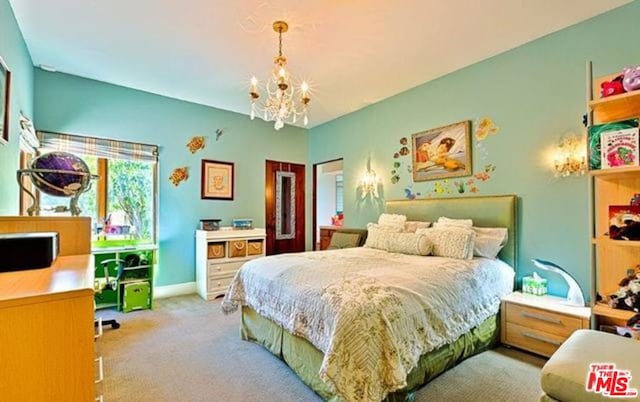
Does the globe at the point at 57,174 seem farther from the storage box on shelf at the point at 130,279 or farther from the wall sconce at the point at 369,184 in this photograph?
the wall sconce at the point at 369,184

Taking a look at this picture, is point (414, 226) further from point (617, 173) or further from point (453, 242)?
point (617, 173)

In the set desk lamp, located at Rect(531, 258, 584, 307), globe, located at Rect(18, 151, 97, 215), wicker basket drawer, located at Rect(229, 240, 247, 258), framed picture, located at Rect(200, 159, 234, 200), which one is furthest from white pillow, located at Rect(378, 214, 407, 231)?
globe, located at Rect(18, 151, 97, 215)

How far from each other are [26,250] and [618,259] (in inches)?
127

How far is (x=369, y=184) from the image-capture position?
4.72m

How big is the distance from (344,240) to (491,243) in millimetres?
2065

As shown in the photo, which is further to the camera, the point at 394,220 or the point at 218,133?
the point at 218,133

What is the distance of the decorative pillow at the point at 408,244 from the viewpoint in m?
3.06

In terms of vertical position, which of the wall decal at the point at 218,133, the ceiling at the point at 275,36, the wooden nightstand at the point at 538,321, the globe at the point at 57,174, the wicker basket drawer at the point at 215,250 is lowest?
the wooden nightstand at the point at 538,321

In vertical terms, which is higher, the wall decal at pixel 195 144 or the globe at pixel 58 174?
the wall decal at pixel 195 144

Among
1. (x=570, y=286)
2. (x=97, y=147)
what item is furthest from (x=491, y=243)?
(x=97, y=147)

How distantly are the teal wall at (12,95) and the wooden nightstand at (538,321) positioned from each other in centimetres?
408

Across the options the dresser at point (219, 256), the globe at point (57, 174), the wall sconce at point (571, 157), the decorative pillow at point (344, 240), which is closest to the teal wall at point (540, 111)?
the wall sconce at point (571, 157)

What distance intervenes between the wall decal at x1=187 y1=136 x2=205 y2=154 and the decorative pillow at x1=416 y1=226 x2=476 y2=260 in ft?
11.6

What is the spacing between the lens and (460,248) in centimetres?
286
